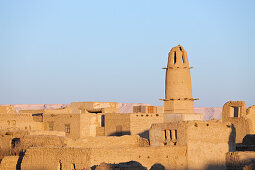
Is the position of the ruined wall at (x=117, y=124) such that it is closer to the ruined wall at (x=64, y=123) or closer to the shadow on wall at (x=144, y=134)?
the shadow on wall at (x=144, y=134)

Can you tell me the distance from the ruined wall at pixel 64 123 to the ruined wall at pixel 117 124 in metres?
2.04

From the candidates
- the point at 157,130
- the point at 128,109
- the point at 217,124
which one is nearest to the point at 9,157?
the point at 157,130

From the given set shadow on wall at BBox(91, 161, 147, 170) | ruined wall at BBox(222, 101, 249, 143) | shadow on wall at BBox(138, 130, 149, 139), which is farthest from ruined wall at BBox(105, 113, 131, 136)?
shadow on wall at BBox(91, 161, 147, 170)

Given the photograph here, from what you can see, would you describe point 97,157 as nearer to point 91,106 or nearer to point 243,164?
point 243,164

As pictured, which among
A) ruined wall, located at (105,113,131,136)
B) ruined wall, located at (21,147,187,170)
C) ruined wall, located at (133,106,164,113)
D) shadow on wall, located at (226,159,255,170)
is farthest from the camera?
ruined wall, located at (133,106,164,113)

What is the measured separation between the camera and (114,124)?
37.8 m

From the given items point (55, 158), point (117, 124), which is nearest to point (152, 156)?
point (55, 158)

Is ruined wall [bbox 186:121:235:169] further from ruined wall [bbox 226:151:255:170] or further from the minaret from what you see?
the minaret

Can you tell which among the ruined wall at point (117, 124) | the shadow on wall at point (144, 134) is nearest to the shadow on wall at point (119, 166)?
the shadow on wall at point (144, 134)

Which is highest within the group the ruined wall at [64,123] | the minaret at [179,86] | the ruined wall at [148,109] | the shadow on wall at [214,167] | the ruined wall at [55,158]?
the minaret at [179,86]

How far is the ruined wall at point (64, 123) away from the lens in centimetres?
3781

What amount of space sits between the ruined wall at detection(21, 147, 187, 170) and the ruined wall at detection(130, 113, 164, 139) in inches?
416

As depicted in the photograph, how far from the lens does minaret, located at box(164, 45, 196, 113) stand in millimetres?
41250

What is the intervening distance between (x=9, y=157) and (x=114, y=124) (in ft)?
36.7
